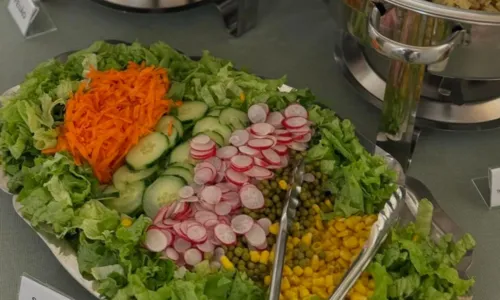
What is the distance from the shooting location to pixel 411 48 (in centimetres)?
87

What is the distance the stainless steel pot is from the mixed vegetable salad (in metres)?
0.18

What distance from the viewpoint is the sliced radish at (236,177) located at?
38.4 inches

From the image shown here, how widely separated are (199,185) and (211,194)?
3cm

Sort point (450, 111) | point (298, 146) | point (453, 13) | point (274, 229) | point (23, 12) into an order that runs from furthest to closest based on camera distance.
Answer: point (23, 12), point (450, 111), point (298, 146), point (274, 229), point (453, 13)

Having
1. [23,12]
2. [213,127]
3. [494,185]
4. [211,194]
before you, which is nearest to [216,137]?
[213,127]

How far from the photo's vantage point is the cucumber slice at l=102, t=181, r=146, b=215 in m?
0.98

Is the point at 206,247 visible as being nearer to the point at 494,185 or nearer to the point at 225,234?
the point at 225,234

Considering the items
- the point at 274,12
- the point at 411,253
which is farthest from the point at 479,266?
the point at 274,12

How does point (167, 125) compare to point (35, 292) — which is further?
point (167, 125)

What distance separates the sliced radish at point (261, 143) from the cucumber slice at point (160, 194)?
Result: 0.12m

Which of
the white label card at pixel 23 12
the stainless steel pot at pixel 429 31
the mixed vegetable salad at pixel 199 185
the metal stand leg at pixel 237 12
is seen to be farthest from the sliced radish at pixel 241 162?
the white label card at pixel 23 12

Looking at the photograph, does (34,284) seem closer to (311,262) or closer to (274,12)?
(311,262)

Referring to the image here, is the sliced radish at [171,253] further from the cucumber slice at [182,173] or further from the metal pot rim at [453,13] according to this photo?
the metal pot rim at [453,13]

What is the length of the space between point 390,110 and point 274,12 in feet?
1.71
